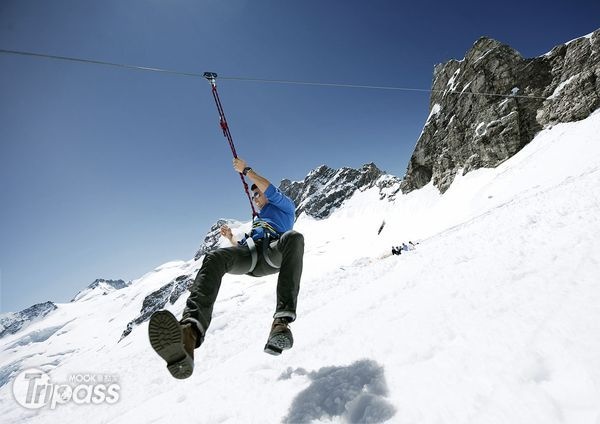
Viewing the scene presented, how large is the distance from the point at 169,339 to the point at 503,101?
72.9 m

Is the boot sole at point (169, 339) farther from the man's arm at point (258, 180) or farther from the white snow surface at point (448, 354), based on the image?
the man's arm at point (258, 180)

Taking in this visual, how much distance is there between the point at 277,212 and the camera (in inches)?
210

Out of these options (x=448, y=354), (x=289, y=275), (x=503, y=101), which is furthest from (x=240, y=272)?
(x=503, y=101)

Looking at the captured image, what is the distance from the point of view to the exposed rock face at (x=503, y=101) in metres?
50.4

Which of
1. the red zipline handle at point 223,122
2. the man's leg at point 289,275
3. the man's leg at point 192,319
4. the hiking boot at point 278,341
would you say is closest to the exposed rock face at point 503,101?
the red zipline handle at point 223,122

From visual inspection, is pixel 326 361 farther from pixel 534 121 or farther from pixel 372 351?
pixel 534 121

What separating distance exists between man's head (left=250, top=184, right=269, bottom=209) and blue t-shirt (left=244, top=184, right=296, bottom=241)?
115 mm

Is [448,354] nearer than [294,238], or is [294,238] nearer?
[448,354]

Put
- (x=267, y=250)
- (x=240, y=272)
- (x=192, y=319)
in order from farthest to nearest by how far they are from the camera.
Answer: (x=240, y=272)
(x=267, y=250)
(x=192, y=319)

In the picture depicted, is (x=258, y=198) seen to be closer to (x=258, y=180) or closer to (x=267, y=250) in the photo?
(x=258, y=180)

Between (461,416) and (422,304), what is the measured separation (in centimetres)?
229

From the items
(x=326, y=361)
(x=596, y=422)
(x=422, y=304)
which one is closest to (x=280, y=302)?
(x=326, y=361)

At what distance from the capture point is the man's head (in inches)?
220

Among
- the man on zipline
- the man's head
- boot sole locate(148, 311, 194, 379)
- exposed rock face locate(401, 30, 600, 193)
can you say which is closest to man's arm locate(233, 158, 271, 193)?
the man on zipline
